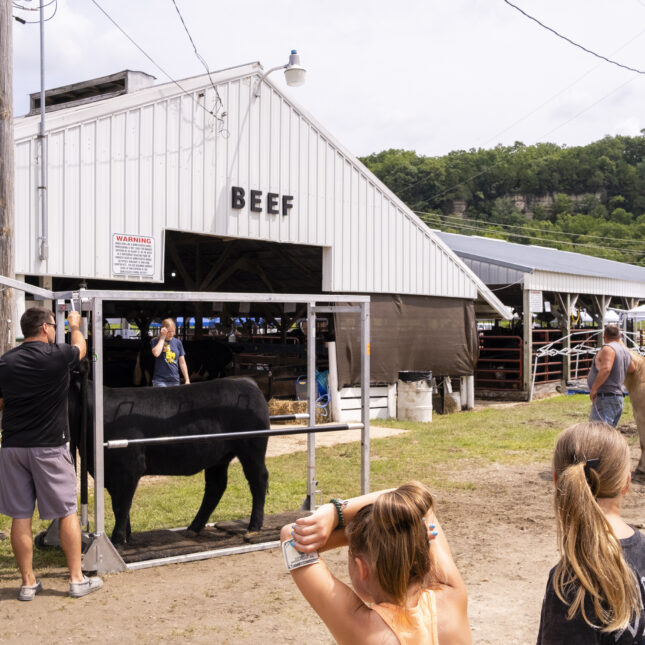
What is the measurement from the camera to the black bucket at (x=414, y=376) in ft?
49.5

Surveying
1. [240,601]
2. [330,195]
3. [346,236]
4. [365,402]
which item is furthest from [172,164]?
[240,601]

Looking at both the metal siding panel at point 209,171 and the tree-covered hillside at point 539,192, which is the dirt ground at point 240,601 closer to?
the metal siding panel at point 209,171

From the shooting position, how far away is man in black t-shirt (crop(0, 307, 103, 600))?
508cm

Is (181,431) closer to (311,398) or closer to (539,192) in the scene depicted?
(311,398)

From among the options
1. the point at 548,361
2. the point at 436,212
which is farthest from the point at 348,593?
the point at 436,212

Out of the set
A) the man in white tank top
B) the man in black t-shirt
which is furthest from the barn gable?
the man in white tank top

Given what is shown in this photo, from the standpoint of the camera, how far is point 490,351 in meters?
20.0

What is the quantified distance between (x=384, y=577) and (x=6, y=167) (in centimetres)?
613

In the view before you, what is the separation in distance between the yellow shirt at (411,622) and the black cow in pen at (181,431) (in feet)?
14.4

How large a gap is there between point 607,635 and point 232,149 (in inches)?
429

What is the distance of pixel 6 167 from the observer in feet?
22.8

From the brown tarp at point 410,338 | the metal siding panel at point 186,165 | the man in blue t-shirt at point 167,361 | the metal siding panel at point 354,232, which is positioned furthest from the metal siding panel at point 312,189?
the man in blue t-shirt at point 167,361

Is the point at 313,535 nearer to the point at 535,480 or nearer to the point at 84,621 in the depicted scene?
the point at 84,621

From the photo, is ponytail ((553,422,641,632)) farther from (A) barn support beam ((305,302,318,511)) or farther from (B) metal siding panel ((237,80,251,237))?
(B) metal siding panel ((237,80,251,237))
